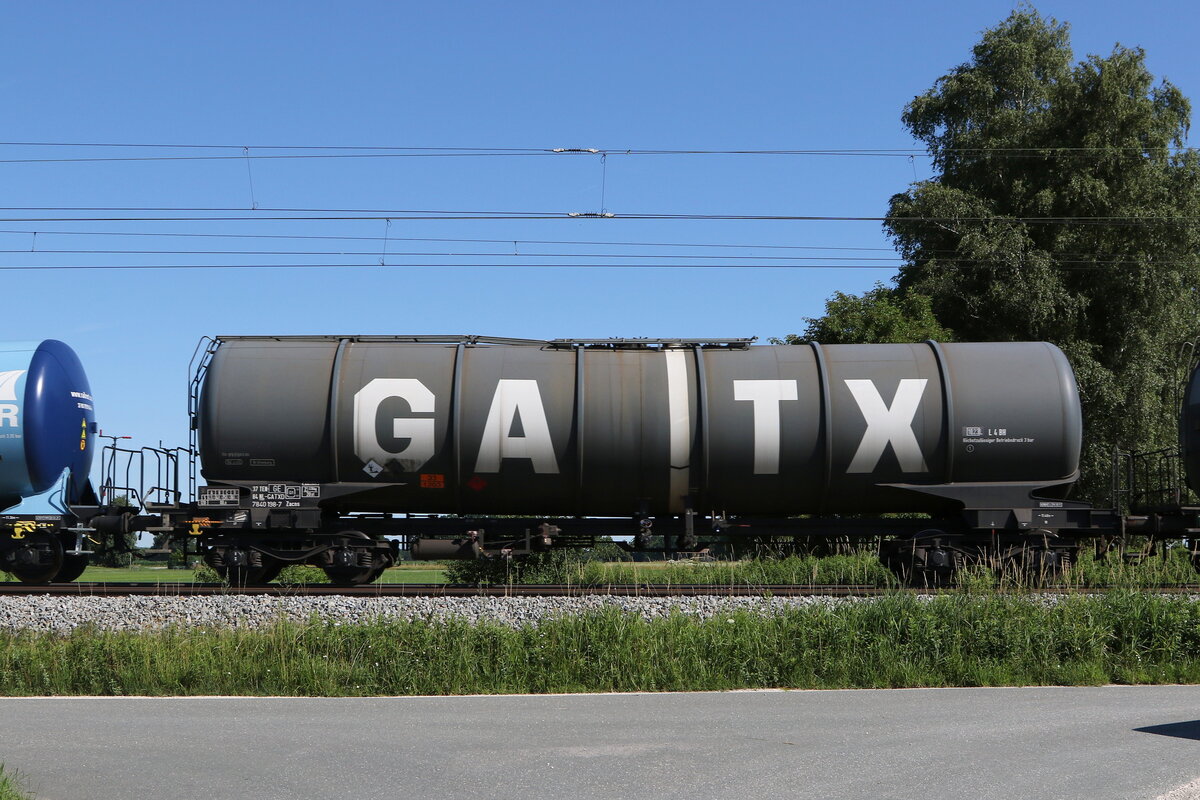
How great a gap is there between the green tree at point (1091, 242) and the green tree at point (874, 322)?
3.86ft

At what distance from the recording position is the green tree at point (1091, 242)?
34.9 metres

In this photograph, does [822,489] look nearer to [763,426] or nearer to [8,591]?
[763,426]

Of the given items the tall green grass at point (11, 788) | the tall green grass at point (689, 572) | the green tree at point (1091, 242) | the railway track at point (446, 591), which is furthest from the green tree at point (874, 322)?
the tall green grass at point (11, 788)

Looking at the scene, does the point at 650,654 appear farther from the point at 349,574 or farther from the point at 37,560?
the point at 37,560

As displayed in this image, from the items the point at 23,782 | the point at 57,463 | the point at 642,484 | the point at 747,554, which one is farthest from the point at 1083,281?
the point at 23,782

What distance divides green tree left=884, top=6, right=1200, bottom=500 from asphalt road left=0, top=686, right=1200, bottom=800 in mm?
26403

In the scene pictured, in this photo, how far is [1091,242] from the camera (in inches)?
1438

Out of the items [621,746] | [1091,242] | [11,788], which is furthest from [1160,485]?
[1091,242]

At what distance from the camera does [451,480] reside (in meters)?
15.4

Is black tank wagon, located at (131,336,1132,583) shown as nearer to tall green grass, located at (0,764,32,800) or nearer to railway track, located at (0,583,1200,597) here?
railway track, located at (0,583,1200,597)

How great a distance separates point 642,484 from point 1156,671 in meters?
7.10

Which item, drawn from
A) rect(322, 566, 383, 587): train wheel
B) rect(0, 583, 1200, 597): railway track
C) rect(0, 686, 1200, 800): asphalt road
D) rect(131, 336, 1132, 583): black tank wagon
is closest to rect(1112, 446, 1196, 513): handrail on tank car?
A: rect(131, 336, 1132, 583): black tank wagon

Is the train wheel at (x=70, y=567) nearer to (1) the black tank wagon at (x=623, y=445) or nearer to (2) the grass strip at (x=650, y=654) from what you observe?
(1) the black tank wagon at (x=623, y=445)

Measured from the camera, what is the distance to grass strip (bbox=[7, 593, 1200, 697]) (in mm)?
10352
